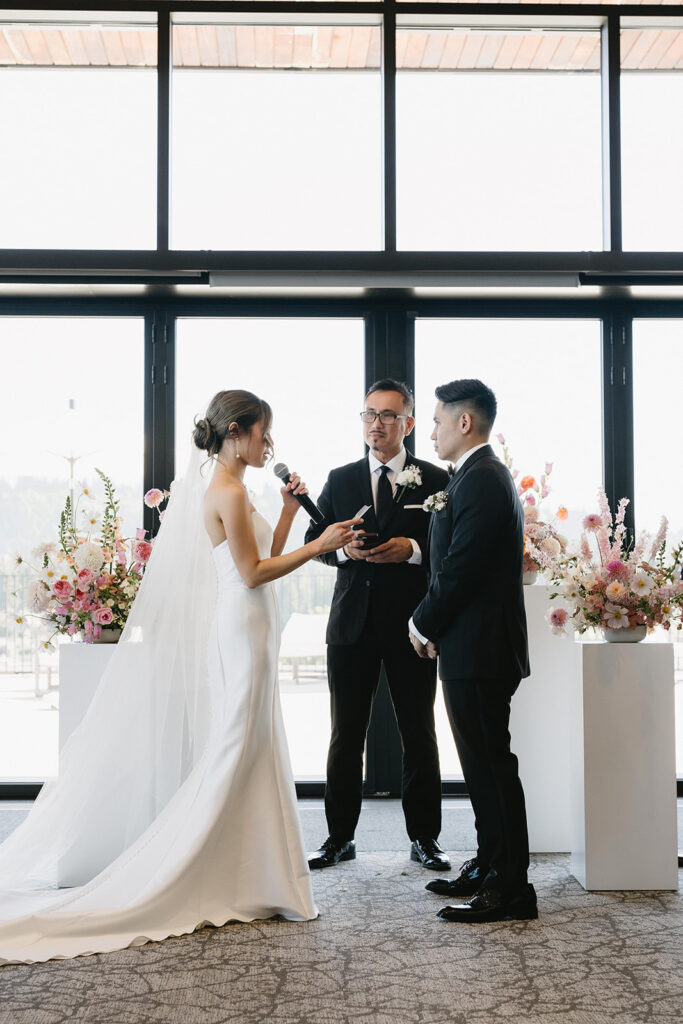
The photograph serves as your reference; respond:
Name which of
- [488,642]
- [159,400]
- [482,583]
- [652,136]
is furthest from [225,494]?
[652,136]

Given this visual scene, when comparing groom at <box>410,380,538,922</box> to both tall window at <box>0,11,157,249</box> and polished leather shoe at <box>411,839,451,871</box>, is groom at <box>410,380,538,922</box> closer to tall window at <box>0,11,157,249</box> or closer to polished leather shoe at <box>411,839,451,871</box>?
polished leather shoe at <box>411,839,451,871</box>

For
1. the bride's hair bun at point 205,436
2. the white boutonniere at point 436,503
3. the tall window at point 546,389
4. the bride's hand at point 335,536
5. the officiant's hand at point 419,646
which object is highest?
the tall window at point 546,389

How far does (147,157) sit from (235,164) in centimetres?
49

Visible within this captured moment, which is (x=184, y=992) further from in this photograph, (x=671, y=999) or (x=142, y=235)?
(x=142, y=235)

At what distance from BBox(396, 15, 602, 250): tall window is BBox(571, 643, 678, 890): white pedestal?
2646 millimetres

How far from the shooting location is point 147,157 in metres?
5.17

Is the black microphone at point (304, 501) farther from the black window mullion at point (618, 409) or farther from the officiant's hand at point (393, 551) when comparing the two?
the black window mullion at point (618, 409)

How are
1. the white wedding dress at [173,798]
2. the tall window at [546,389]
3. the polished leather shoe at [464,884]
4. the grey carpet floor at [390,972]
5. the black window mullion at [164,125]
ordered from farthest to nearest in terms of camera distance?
the tall window at [546,389], the black window mullion at [164,125], the polished leather shoe at [464,884], the white wedding dress at [173,798], the grey carpet floor at [390,972]

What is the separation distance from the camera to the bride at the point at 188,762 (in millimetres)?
3127

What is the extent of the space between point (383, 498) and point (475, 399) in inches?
33.2

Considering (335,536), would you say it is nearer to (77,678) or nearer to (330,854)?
(77,678)

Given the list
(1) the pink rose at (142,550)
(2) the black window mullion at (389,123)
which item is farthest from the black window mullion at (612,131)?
(1) the pink rose at (142,550)

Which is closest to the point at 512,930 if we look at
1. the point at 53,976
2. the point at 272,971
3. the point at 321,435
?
the point at 272,971

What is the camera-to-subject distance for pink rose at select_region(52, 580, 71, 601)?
3891 millimetres
